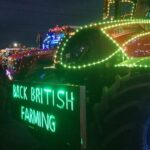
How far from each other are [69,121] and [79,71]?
2.00 meters

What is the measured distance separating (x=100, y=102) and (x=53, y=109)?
528 millimetres

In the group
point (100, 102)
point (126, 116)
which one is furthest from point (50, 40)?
point (126, 116)

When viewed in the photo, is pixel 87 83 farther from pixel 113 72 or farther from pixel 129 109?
pixel 129 109

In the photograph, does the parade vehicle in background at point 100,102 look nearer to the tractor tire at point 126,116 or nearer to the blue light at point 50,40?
the tractor tire at point 126,116

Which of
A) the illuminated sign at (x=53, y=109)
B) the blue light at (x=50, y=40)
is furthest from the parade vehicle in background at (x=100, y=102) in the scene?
the blue light at (x=50, y=40)

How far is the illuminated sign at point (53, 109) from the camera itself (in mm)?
3740

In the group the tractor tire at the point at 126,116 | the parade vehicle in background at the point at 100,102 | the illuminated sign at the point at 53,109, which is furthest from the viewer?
the tractor tire at the point at 126,116

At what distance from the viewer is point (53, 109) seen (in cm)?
408

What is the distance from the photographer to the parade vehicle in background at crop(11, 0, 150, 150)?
3.85 m

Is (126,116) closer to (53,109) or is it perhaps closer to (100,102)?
(100,102)

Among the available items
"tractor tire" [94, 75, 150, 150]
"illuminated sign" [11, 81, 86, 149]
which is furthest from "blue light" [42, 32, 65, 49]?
"tractor tire" [94, 75, 150, 150]

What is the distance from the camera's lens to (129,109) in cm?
420

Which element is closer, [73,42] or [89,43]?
[89,43]

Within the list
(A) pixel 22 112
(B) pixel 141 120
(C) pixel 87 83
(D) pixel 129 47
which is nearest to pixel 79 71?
(C) pixel 87 83
